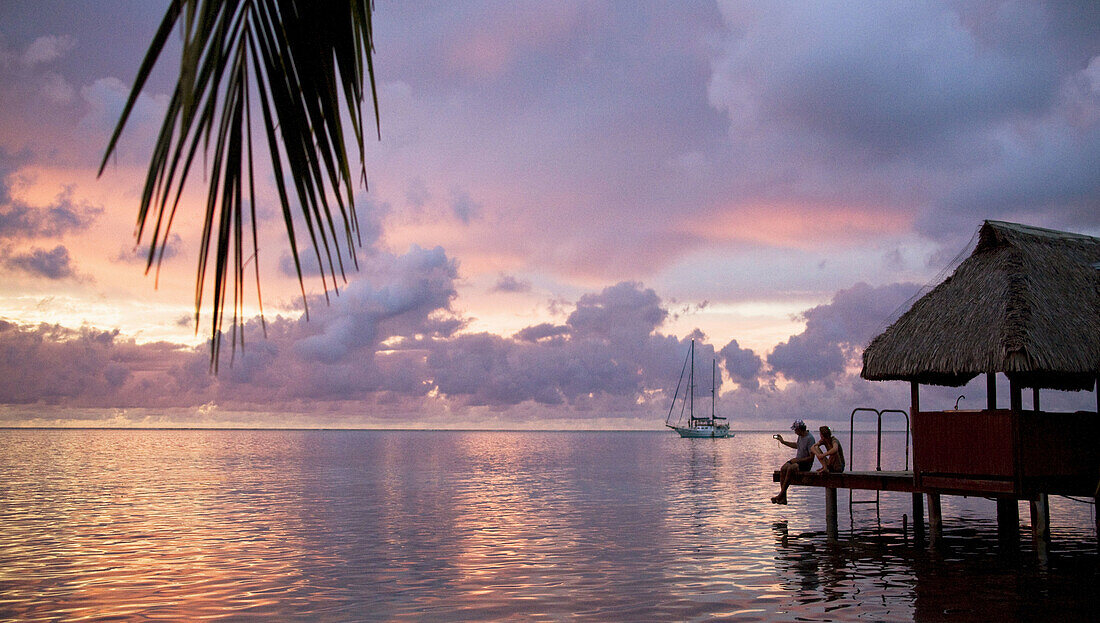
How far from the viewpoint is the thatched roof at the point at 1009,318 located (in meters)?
16.0

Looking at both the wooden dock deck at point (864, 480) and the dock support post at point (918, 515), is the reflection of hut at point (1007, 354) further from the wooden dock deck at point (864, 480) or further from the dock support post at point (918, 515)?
the dock support post at point (918, 515)

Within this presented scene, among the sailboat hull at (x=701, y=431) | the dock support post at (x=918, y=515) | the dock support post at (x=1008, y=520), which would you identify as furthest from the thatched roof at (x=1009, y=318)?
the sailboat hull at (x=701, y=431)

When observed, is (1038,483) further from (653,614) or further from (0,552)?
(0,552)

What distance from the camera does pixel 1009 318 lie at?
16.2 meters

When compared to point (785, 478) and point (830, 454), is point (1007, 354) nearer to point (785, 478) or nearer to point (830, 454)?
point (830, 454)

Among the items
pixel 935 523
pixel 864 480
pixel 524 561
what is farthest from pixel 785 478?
pixel 524 561

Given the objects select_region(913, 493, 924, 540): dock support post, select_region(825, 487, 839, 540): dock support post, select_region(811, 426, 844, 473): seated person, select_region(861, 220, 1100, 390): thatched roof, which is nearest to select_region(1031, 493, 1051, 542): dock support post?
select_region(861, 220, 1100, 390): thatched roof

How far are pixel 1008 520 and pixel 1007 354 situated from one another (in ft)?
25.0

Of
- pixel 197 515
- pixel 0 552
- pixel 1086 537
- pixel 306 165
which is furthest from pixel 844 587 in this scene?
pixel 197 515

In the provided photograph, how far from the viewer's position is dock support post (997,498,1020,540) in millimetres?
21047

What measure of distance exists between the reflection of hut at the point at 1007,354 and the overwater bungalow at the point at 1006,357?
0.02 m

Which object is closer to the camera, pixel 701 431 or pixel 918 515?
pixel 918 515

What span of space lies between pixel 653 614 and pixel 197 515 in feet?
66.4

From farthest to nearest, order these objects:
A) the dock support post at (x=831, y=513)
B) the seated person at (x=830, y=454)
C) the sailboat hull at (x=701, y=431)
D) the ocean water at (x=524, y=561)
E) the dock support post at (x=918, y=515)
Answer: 1. the sailboat hull at (x=701, y=431)
2. the dock support post at (x=918, y=515)
3. the dock support post at (x=831, y=513)
4. the seated person at (x=830, y=454)
5. the ocean water at (x=524, y=561)
